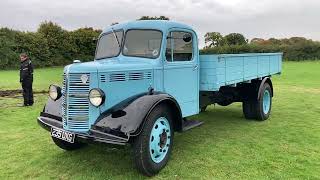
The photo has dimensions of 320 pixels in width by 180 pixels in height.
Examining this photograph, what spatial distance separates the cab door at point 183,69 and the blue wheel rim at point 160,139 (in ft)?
2.45

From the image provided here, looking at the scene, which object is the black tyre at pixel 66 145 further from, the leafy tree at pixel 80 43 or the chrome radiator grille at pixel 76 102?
the leafy tree at pixel 80 43

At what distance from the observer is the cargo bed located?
756cm

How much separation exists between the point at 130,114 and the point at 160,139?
72 cm

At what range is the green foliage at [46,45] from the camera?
1454 inches

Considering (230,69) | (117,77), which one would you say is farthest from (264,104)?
(117,77)

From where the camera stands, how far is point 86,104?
225 inches

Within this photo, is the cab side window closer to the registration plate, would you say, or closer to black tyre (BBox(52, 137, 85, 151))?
the registration plate

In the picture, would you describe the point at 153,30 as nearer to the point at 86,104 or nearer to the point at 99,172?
the point at 86,104

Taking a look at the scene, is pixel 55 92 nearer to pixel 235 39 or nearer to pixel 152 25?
pixel 152 25

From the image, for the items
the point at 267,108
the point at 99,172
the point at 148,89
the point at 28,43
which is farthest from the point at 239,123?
the point at 28,43

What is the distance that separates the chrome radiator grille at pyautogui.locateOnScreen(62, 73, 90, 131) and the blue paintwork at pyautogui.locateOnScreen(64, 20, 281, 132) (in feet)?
→ 0.08

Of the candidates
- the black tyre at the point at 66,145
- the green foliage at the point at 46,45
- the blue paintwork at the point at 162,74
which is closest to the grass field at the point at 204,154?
the black tyre at the point at 66,145

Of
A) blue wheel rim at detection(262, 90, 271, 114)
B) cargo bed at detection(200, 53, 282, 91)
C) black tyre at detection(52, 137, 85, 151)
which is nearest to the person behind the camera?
black tyre at detection(52, 137, 85, 151)

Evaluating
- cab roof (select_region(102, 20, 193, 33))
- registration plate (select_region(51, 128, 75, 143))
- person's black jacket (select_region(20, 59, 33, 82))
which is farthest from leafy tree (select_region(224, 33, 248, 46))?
registration plate (select_region(51, 128, 75, 143))
